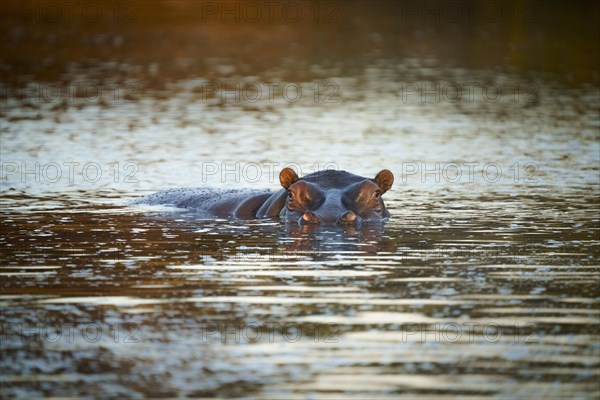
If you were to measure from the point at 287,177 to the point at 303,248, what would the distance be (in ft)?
6.57

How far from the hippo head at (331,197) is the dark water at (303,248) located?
34 centimetres

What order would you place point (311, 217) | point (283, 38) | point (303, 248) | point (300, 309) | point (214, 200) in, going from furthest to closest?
point (283, 38) → point (214, 200) → point (311, 217) → point (303, 248) → point (300, 309)

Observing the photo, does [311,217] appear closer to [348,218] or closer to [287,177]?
[348,218]

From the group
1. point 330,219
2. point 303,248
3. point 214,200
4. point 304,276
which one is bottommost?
point 304,276

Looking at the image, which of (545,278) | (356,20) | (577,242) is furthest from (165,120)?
(356,20)

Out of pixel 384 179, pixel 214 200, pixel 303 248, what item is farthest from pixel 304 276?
pixel 214 200

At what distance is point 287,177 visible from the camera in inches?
497

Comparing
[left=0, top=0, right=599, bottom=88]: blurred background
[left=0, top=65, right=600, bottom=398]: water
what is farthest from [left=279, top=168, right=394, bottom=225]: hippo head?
[left=0, top=0, right=599, bottom=88]: blurred background

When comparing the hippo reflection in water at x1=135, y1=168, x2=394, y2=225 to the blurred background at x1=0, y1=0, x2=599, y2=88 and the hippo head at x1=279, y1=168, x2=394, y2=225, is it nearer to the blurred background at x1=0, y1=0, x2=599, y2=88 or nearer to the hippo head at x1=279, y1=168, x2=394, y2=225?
the hippo head at x1=279, y1=168, x2=394, y2=225

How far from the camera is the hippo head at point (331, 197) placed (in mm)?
12164

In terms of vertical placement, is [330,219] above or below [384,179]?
below

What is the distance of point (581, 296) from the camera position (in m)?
8.55

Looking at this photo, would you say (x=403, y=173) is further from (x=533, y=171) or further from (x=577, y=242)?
(x=577, y=242)

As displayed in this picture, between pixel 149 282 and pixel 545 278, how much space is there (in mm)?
2795
